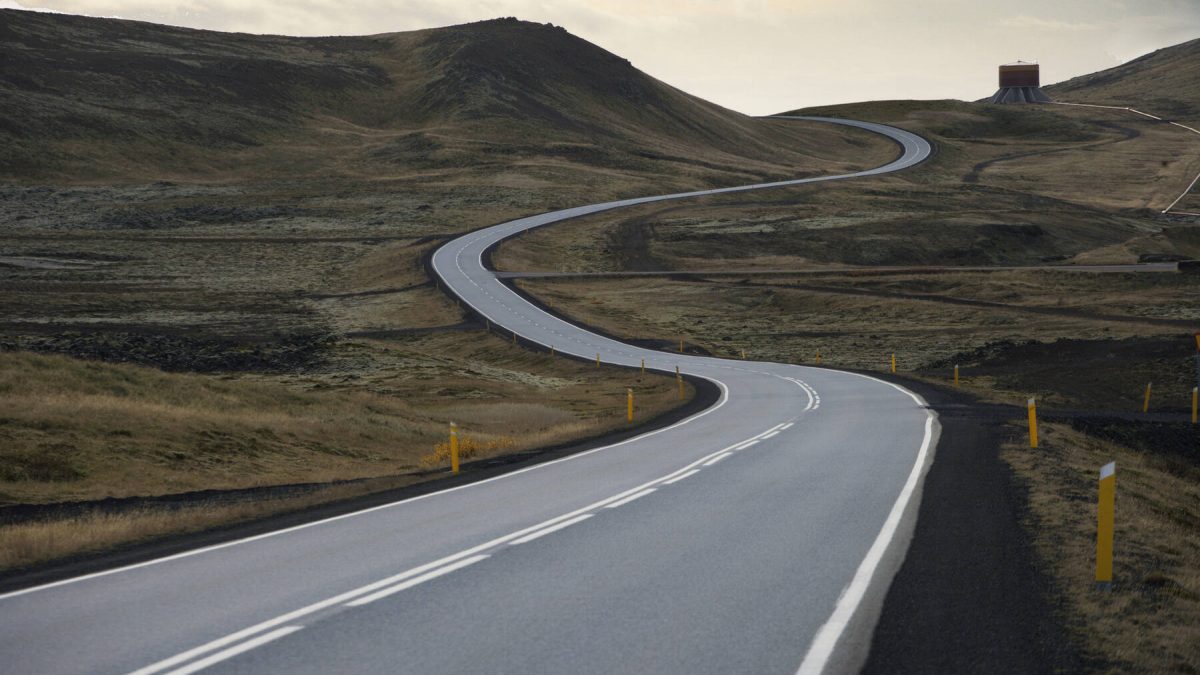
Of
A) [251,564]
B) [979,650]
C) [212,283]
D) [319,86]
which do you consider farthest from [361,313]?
[319,86]

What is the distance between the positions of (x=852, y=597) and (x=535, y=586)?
2538 millimetres

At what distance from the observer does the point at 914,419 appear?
23344mm

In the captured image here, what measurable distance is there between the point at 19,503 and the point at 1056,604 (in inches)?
537

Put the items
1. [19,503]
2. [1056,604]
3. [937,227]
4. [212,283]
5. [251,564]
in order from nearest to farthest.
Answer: [1056,604], [251,564], [19,503], [212,283], [937,227]

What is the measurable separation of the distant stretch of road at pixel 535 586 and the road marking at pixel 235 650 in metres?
0.02

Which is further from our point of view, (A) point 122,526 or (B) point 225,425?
(B) point 225,425

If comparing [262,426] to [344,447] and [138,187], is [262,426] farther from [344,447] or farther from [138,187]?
[138,187]

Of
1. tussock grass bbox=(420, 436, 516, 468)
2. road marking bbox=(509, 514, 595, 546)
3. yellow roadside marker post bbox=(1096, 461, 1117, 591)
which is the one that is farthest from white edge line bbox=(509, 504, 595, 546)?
tussock grass bbox=(420, 436, 516, 468)

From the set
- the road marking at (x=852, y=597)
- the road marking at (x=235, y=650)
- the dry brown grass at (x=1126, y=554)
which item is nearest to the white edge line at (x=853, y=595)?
the road marking at (x=852, y=597)

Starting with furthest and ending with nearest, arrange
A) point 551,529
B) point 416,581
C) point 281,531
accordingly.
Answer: point 281,531, point 551,529, point 416,581

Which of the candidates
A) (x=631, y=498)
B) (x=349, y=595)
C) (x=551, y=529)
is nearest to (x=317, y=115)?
(x=631, y=498)

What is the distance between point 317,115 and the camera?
545 feet

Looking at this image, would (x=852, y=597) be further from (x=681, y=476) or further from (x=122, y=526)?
(x=122, y=526)

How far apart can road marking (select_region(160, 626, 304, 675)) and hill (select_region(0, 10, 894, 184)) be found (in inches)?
4760
